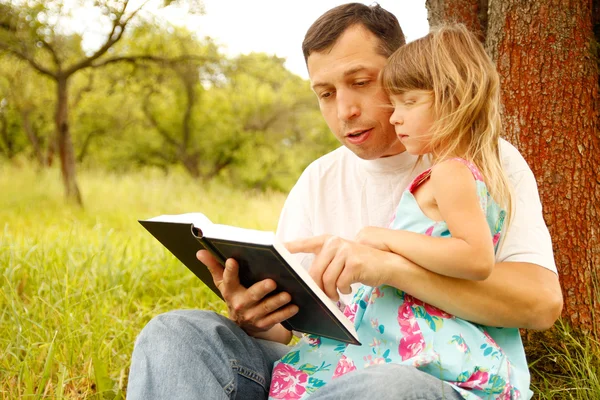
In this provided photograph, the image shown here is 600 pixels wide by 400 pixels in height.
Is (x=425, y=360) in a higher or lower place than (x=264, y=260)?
lower

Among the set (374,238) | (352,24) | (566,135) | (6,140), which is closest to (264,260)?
(374,238)

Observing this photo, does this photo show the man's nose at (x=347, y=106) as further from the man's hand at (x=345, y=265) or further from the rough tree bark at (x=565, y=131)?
the rough tree bark at (x=565, y=131)

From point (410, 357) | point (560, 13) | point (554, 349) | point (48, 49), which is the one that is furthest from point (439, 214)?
point (48, 49)

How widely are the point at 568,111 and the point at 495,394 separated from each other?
4.31 ft

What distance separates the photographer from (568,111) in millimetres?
2336

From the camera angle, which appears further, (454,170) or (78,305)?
(78,305)

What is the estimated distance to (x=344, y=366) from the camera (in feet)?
5.46

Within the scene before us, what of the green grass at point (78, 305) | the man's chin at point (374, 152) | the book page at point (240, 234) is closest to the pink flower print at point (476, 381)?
the book page at point (240, 234)

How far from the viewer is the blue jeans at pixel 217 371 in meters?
1.41

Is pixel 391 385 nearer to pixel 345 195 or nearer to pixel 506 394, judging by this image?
pixel 506 394

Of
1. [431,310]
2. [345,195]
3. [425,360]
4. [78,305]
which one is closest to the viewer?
[425,360]

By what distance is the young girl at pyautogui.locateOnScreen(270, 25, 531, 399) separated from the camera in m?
1.48

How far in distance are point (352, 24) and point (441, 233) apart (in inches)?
36.1

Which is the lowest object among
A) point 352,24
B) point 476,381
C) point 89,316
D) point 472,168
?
point 89,316
